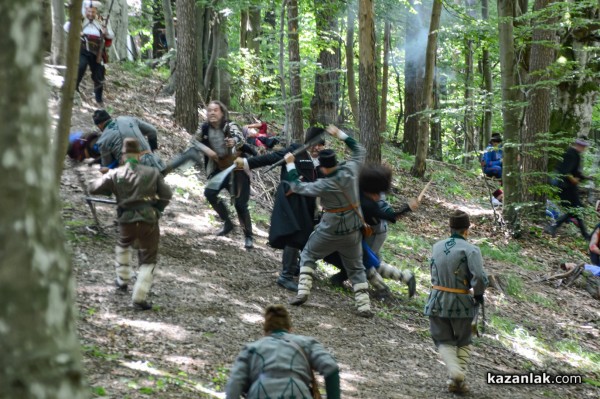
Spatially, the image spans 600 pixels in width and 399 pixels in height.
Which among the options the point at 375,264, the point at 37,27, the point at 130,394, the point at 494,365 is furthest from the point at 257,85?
the point at 37,27

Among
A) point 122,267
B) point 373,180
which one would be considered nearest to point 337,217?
point 373,180

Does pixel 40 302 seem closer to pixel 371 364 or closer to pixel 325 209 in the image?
pixel 371 364

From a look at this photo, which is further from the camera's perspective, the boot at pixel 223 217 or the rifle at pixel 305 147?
the boot at pixel 223 217

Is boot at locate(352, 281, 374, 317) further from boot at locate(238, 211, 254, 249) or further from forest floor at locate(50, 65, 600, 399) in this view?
boot at locate(238, 211, 254, 249)

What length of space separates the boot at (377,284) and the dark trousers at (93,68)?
7.79m

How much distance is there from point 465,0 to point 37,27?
35590 millimetres

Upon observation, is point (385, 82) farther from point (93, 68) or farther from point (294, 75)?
point (93, 68)

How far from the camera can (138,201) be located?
7879 millimetres

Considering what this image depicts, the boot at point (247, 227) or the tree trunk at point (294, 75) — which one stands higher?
the tree trunk at point (294, 75)

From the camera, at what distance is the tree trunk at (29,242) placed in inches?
82.4

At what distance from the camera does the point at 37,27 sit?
→ 226 cm

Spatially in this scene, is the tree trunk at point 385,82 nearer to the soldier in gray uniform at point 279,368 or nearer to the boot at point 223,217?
the boot at point 223,217

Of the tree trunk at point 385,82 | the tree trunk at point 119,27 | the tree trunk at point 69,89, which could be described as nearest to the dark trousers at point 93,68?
the tree trunk at point 119,27

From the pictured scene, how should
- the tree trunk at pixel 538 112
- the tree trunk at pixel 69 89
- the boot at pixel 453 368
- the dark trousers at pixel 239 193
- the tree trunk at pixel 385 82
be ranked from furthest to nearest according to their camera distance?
the tree trunk at pixel 385 82 < the tree trunk at pixel 538 112 < the dark trousers at pixel 239 193 < the boot at pixel 453 368 < the tree trunk at pixel 69 89
